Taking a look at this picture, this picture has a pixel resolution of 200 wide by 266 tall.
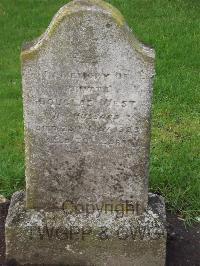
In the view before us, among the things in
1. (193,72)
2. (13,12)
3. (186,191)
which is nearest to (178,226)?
(186,191)

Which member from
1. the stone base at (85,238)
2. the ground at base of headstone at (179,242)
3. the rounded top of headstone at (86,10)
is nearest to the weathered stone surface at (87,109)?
the rounded top of headstone at (86,10)

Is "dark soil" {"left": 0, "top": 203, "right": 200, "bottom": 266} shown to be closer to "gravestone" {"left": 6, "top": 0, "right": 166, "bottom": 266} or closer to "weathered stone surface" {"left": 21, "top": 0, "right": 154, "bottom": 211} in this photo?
"gravestone" {"left": 6, "top": 0, "right": 166, "bottom": 266}

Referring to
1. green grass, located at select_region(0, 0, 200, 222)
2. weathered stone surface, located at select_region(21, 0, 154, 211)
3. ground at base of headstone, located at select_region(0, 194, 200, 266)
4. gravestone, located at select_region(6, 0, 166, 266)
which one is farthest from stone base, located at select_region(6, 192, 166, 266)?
green grass, located at select_region(0, 0, 200, 222)

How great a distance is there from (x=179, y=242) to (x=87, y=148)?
1223 millimetres

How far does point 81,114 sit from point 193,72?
15.0ft

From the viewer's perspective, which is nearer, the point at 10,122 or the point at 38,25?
the point at 10,122

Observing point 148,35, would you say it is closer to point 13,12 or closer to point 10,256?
point 13,12

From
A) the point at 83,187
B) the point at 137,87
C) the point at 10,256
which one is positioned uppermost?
the point at 137,87

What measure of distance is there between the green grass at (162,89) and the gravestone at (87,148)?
3.16 feet

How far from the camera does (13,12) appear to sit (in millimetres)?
11734

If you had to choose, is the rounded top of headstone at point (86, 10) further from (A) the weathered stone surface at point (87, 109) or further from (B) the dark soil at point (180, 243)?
(B) the dark soil at point (180, 243)

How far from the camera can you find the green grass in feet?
19.7

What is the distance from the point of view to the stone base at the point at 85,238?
15.6 feet

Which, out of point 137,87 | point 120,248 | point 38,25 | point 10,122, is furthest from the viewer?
point 38,25
